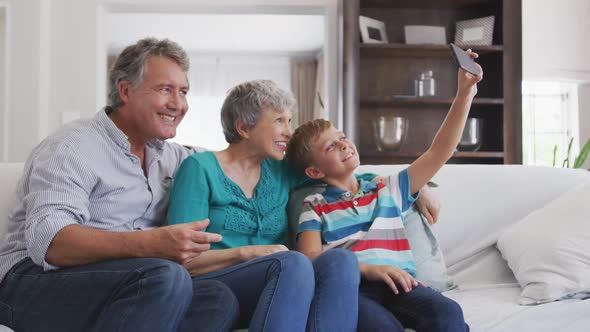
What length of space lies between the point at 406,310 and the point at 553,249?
490mm

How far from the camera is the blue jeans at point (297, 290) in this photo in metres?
1.39

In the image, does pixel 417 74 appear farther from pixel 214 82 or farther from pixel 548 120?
pixel 214 82

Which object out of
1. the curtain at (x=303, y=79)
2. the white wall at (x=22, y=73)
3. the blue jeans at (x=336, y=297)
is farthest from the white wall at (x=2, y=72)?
the curtain at (x=303, y=79)

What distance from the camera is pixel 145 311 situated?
4.28 feet

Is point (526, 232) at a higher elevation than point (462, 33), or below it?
below

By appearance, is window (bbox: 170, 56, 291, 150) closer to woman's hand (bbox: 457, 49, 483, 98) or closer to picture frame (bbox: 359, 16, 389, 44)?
picture frame (bbox: 359, 16, 389, 44)

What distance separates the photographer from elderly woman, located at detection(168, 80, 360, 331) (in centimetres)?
143

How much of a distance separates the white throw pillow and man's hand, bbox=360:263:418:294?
13.7 inches

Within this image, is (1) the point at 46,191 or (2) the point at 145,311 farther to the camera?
(1) the point at 46,191

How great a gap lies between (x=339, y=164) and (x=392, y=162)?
96.2 inches

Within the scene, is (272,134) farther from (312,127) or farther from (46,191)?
(46,191)

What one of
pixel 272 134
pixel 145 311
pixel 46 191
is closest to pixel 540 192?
pixel 272 134

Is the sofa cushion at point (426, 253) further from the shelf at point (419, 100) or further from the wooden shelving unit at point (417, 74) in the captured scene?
the shelf at point (419, 100)

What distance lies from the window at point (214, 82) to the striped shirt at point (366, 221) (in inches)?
273
